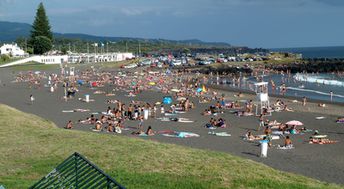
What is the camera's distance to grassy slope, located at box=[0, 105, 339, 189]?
1049 centimetres

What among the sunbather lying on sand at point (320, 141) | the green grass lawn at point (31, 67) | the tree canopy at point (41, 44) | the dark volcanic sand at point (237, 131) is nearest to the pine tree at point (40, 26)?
the tree canopy at point (41, 44)

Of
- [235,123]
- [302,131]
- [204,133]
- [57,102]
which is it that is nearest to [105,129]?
[204,133]

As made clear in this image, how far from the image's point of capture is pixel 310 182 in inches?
449

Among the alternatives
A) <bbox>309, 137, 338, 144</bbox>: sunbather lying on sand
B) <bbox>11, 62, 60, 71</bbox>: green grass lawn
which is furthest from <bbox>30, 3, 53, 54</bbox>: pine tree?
<bbox>309, 137, 338, 144</bbox>: sunbather lying on sand

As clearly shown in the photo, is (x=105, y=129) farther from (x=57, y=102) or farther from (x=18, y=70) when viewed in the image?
(x=18, y=70)

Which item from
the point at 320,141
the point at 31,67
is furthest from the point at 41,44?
the point at 320,141

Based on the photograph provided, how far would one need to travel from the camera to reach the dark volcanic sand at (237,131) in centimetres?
1639

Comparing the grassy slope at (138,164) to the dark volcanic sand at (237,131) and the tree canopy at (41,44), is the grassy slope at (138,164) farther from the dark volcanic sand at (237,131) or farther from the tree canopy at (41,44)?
the tree canopy at (41,44)

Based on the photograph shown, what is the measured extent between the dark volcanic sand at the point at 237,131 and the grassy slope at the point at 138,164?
3.76 meters

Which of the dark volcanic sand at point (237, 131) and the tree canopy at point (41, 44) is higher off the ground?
the tree canopy at point (41, 44)

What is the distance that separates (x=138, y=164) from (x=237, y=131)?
12878 millimetres

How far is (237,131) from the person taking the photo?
24234 mm

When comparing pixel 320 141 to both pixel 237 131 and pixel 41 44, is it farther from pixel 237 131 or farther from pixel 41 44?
pixel 41 44

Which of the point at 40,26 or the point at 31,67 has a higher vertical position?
the point at 40,26
